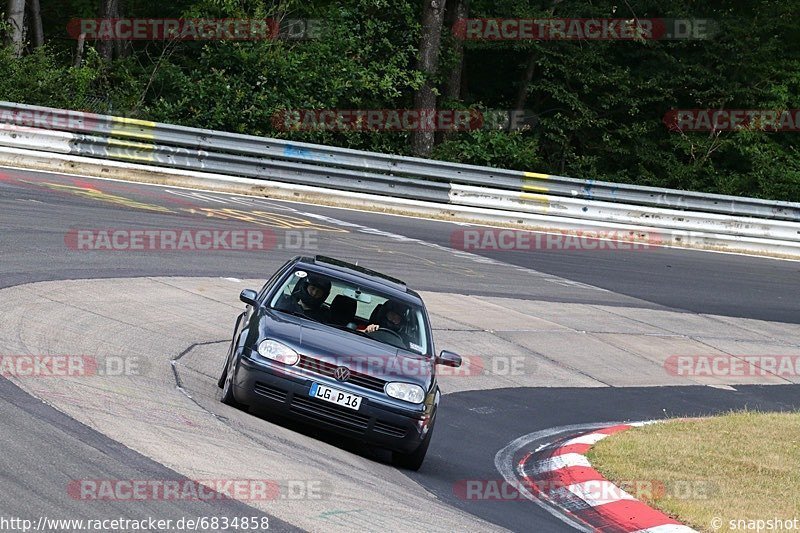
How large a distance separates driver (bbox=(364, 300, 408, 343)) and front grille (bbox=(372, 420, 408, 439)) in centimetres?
126

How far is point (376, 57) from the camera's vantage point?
104ft

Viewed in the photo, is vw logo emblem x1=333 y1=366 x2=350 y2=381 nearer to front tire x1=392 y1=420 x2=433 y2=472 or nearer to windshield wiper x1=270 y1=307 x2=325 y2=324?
front tire x1=392 y1=420 x2=433 y2=472

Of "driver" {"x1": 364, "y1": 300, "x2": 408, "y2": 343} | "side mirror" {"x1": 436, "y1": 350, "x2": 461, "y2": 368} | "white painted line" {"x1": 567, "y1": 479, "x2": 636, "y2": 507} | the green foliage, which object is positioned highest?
the green foliage

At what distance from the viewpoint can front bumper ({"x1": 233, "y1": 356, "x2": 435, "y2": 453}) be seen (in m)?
9.61

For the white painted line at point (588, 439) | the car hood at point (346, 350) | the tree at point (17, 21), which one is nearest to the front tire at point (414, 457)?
the car hood at point (346, 350)

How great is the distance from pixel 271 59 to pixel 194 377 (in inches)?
738

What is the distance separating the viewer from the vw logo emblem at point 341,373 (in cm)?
970

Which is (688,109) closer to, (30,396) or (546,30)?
(546,30)

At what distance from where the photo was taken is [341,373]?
970cm

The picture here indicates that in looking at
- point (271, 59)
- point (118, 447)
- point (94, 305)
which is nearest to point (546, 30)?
point (271, 59)

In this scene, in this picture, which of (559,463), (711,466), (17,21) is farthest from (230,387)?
(17,21)

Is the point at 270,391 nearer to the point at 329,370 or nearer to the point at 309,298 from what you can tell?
the point at 329,370

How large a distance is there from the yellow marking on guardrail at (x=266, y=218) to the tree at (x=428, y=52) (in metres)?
9.91

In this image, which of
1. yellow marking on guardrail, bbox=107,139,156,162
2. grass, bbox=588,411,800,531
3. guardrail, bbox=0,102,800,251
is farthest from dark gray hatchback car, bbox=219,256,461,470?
guardrail, bbox=0,102,800,251
